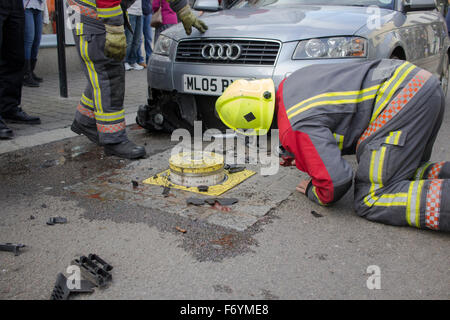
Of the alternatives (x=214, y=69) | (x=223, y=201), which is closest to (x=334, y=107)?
(x=223, y=201)

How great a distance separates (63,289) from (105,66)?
2290 millimetres

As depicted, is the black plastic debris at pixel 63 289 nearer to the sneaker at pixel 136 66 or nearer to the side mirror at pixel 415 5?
the side mirror at pixel 415 5

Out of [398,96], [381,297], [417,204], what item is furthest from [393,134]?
[381,297]

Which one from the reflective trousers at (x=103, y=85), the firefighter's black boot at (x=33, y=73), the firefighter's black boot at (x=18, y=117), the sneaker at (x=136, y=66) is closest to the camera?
the reflective trousers at (x=103, y=85)

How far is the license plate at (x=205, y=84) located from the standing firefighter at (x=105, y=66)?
0.50 metres

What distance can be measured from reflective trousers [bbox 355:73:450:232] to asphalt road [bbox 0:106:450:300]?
0.11 metres

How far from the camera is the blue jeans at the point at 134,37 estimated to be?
335 inches

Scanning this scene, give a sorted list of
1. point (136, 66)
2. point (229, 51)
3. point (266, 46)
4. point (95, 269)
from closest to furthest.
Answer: point (95, 269)
point (266, 46)
point (229, 51)
point (136, 66)

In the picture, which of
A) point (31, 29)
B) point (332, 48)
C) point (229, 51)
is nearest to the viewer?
point (332, 48)

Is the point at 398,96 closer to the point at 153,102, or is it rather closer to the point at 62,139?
the point at 153,102

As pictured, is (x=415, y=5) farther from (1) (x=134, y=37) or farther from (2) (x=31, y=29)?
(1) (x=134, y=37)

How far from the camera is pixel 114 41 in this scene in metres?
3.71

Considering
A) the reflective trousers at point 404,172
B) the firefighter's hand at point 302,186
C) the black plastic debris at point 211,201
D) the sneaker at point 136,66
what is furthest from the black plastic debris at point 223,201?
the sneaker at point 136,66

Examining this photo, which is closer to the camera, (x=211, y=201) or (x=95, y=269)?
(x=95, y=269)
